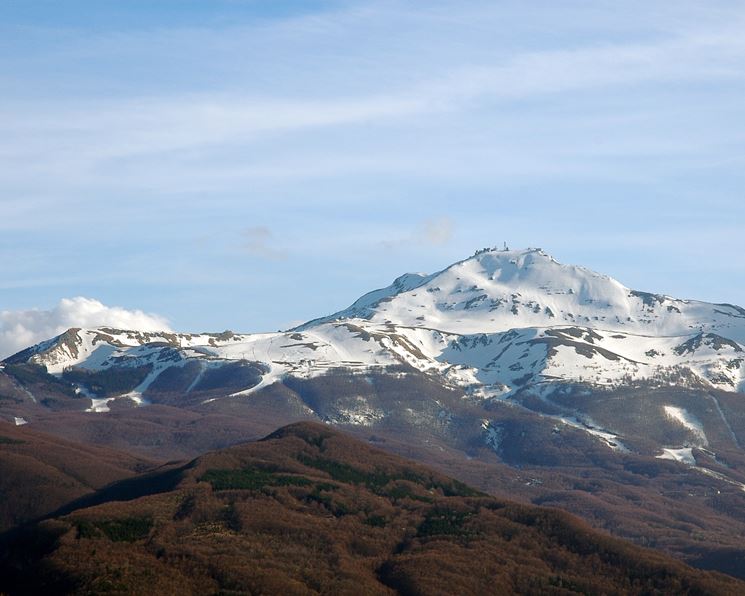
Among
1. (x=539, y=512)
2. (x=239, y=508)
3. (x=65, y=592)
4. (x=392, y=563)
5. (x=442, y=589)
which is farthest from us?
(x=539, y=512)

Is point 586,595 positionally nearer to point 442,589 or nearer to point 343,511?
point 442,589

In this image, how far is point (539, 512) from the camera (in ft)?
654

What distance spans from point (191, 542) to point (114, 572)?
1917 centimetres

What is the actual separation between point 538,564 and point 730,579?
28.6 meters

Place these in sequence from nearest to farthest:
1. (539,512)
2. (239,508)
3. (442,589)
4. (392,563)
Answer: (442,589), (392,563), (239,508), (539,512)

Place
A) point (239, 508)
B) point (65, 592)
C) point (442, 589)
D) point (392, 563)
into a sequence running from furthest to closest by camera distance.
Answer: point (239, 508) → point (392, 563) → point (442, 589) → point (65, 592)

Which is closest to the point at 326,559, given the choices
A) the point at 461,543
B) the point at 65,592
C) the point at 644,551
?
the point at 461,543

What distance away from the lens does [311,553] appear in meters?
171

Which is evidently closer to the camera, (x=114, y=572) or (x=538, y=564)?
(x=114, y=572)

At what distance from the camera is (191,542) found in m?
168

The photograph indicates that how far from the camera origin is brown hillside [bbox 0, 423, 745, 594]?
15438 centimetres

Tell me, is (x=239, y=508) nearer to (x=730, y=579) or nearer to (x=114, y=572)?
(x=114, y=572)

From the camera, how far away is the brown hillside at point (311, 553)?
154 metres

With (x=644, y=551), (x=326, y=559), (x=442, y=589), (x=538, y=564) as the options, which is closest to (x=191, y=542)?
(x=326, y=559)
